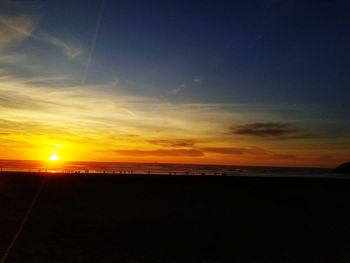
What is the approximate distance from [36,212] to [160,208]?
299 inches

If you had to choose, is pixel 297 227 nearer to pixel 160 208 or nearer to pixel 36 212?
pixel 160 208

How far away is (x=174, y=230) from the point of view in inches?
717

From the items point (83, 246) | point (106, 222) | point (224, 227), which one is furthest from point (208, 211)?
point (83, 246)

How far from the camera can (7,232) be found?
16375 mm

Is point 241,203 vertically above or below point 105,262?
above

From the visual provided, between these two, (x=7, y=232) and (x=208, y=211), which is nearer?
(x=7, y=232)

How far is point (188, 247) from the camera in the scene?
14.9 metres

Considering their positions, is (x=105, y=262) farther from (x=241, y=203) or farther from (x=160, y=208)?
(x=241, y=203)

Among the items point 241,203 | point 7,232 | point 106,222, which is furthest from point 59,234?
point 241,203

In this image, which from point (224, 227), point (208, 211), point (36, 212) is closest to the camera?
point (224, 227)

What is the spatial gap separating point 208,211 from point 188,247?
9.30m

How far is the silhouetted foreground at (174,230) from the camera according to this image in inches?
536

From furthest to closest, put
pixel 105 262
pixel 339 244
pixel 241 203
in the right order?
1. pixel 241 203
2. pixel 339 244
3. pixel 105 262

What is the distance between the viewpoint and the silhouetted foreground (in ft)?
44.7
